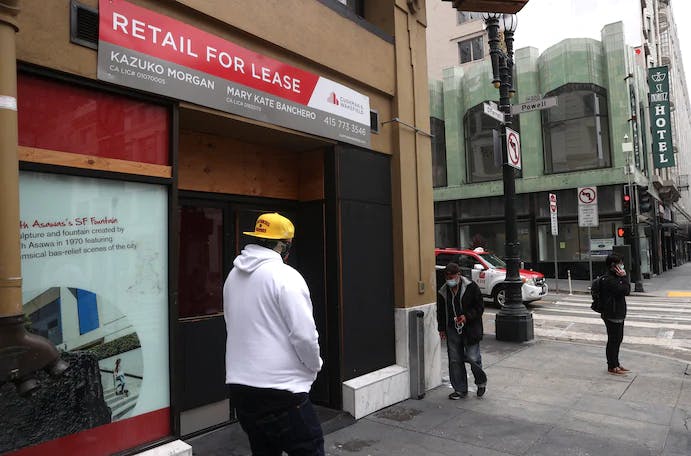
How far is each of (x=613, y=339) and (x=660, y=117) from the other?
84.6 ft

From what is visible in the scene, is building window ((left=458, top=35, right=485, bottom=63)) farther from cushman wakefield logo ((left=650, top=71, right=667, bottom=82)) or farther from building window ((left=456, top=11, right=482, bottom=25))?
cushman wakefield logo ((left=650, top=71, right=667, bottom=82))

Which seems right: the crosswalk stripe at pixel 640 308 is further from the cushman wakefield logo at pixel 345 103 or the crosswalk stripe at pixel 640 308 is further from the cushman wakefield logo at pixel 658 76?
the cushman wakefield logo at pixel 658 76

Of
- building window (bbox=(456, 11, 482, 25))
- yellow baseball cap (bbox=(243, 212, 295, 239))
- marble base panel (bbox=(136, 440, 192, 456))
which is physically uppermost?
building window (bbox=(456, 11, 482, 25))

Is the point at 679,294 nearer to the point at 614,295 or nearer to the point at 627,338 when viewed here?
the point at 627,338

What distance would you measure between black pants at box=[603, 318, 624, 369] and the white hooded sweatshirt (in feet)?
19.3

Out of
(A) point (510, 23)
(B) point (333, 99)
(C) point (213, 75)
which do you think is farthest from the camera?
(A) point (510, 23)

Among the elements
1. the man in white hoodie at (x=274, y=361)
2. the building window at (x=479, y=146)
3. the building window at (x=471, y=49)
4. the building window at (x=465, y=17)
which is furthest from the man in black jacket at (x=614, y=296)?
the building window at (x=465, y=17)

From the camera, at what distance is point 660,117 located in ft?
90.2

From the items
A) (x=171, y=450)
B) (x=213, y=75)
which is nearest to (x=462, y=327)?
(x=171, y=450)

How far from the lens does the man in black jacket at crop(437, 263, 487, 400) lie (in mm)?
6086

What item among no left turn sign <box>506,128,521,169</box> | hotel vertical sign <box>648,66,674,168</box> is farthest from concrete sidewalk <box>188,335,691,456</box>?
hotel vertical sign <box>648,66,674,168</box>

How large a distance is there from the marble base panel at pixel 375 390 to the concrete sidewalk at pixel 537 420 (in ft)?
0.35

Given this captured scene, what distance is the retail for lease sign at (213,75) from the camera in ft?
11.6

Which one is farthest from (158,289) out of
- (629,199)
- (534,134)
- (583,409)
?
(534,134)
